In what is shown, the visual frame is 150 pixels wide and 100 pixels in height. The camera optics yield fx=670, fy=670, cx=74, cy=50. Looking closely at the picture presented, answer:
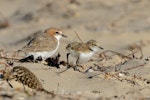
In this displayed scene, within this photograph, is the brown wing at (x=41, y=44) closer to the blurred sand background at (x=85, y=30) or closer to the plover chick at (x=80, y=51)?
the plover chick at (x=80, y=51)

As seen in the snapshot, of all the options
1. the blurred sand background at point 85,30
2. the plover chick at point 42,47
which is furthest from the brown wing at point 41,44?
the blurred sand background at point 85,30

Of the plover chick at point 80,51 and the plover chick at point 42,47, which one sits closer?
the plover chick at point 80,51

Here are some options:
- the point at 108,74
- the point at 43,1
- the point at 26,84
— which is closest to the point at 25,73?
the point at 26,84

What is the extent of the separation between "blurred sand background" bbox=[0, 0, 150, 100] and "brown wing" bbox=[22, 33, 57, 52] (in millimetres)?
719

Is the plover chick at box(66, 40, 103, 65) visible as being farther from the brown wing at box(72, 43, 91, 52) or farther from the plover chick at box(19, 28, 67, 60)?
the plover chick at box(19, 28, 67, 60)

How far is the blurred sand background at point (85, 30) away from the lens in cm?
924

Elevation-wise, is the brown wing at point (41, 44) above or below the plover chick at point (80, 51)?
above

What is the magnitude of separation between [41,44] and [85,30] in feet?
20.9

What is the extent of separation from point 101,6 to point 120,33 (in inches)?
134

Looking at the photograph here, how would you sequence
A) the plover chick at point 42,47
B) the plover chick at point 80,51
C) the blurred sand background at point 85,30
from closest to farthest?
the blurred sand background at point 85,30
the plover chick at point 80,51
the plover chick at point 42,47

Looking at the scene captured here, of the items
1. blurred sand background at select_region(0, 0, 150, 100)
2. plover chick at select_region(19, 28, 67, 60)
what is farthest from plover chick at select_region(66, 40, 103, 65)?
blurred sand background at select_region(0, 0, 150, 100)

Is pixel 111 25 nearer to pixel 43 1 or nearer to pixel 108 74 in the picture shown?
pixel 43 1

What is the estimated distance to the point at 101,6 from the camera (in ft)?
66.4

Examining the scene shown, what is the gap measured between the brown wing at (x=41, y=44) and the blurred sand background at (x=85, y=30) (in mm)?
719
